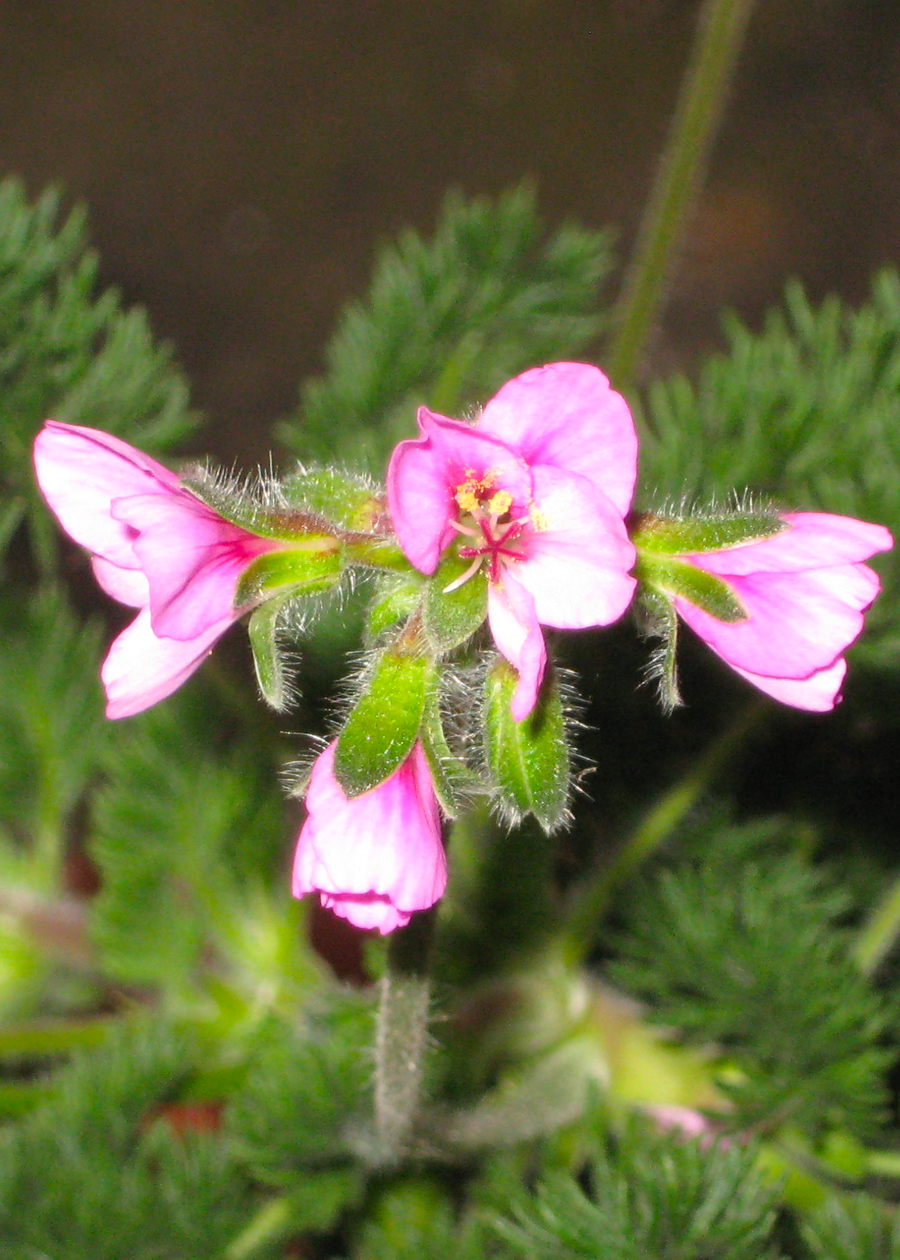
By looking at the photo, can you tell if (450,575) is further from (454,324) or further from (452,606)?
(454,324)

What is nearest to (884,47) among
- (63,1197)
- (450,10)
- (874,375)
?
(450,10)

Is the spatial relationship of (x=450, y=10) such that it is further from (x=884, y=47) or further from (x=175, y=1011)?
(x=175, y=1011)

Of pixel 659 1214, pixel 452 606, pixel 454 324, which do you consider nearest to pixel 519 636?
pixel 452 606

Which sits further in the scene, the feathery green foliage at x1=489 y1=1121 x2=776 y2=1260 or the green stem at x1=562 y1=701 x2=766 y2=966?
the green stem at x1=562 y1=701 x2=766 y2=966

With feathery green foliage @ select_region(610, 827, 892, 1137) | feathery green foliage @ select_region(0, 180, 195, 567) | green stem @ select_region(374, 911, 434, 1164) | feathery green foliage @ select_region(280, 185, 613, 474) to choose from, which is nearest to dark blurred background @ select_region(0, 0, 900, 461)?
feathery green foliage @ select_region(280, 185, 613, 474)

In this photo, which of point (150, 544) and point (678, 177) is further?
point (678, 177)

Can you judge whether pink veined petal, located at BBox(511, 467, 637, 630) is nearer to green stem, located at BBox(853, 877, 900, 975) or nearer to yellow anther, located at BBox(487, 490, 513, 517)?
yellow anther, located at BBox(487, 490, 513, 517)
